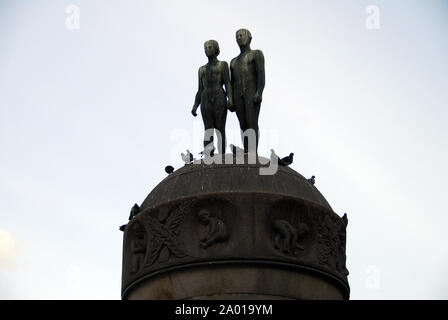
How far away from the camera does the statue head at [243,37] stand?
18.8m

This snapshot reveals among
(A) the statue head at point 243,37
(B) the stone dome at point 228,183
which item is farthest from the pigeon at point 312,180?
(A) the statue head at point 243,37

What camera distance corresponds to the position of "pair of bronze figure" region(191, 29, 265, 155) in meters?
18.5

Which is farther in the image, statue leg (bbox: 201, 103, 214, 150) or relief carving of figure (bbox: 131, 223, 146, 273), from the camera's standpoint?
statue leg (bbox: 201, 103, 214, 150)

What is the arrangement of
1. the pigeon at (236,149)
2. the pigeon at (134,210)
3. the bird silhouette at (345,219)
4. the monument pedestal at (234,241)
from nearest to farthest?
1. the monument pedestal at (234,241)
2. the pigeon at (134,210)
3. the bird silhouette at (345,219)
4. the pigeon at (236,149)

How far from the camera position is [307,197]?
56.6ft

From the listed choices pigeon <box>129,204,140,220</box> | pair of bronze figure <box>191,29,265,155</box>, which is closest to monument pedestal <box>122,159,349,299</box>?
pigeon <box>129,204,140,220</box>

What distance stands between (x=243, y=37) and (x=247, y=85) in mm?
831

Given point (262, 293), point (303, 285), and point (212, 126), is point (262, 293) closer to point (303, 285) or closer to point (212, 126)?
point (303, 285)

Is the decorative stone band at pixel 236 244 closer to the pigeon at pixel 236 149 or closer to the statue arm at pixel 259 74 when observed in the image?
the pigeon at pixel 236 149

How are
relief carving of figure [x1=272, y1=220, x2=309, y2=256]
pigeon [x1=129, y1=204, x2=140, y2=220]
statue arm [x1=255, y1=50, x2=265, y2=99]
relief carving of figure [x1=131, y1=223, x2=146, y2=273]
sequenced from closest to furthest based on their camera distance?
relief carving of figure [x1=272, y1=220, x2=309, y2=256], relief carving of figure [x1=131, y1=223, x2=146, y2=273], pigeon [x1=129, y1=204, x2=140, y2=220], statue arm [x1=255, y1=50, x2=265, y2=99]

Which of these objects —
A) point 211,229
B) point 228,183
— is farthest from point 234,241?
point 228,183

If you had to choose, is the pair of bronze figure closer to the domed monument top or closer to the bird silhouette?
the domed monument top

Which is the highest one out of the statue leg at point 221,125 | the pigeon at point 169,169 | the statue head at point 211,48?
the statue head at point 211,48

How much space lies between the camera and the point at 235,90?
18719 millimetres
